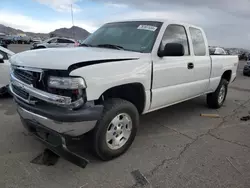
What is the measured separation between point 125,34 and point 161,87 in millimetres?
1060

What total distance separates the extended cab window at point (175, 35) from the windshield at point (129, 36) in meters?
0.19

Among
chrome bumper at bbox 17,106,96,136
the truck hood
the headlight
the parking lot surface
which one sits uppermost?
the truck hood

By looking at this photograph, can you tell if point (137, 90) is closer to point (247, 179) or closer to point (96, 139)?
point (96, 139)

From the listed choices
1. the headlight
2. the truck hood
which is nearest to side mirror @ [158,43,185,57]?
the truck hood

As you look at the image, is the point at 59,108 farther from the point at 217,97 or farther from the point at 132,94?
the point at 217,97

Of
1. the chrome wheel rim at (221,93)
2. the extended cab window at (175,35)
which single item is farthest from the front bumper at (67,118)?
the chrome wheel rim at (221,93)

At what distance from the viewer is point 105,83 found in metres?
2.80

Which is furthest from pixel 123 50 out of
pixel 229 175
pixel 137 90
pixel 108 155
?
pixel 229 175

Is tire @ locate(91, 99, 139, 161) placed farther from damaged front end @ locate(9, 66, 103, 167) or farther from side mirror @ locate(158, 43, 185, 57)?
side mirror @ locate(158, 43, 185, 57)

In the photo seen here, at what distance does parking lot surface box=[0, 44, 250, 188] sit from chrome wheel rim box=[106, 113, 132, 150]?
227mm

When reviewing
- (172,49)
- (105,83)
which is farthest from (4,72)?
(172,49)

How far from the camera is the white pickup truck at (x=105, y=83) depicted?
2.63m

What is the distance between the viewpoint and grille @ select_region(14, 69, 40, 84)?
2805 mm

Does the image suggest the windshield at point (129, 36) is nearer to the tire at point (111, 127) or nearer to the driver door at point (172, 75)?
the driver door at point (172, 75)
